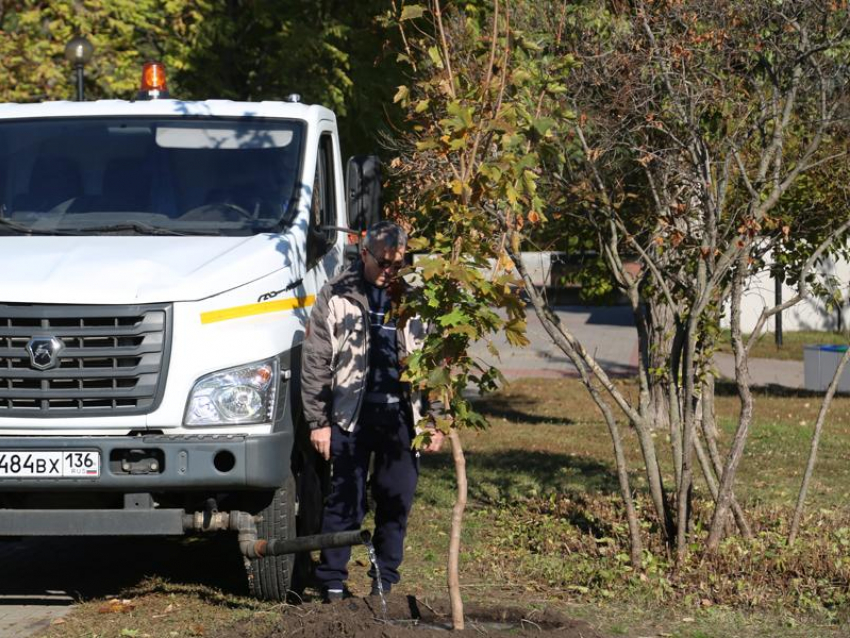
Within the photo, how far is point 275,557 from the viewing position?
667 cm

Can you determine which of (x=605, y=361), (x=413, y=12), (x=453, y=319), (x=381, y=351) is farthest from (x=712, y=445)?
(x=605, y=361)

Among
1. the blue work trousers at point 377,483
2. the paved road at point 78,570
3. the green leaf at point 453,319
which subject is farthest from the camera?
the paved road at point 78,570

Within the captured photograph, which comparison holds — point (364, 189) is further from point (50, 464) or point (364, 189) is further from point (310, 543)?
point (310, 543)

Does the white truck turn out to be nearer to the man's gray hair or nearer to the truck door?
the truck door

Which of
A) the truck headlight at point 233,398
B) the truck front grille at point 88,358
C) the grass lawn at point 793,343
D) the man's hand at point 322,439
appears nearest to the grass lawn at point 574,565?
the man's hand at point 322,439

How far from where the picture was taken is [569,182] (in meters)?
7.97

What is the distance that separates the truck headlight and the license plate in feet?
1.61

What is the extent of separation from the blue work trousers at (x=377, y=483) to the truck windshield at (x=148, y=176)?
4.38 ft

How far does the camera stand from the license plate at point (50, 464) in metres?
6.14

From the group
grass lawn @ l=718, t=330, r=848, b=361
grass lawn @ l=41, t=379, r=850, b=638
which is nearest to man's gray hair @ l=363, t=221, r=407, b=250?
grass lawn @ l=41, t=379, r=850, b=638

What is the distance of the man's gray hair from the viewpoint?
637 cm

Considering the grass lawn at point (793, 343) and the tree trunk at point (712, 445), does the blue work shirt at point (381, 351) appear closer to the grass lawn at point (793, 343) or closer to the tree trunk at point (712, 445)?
the tree trunk at point (712, 445)

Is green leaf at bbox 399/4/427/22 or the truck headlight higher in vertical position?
green leaf at bbox 399/4/427/22

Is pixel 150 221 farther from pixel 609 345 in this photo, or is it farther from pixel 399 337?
pixel 609 345
